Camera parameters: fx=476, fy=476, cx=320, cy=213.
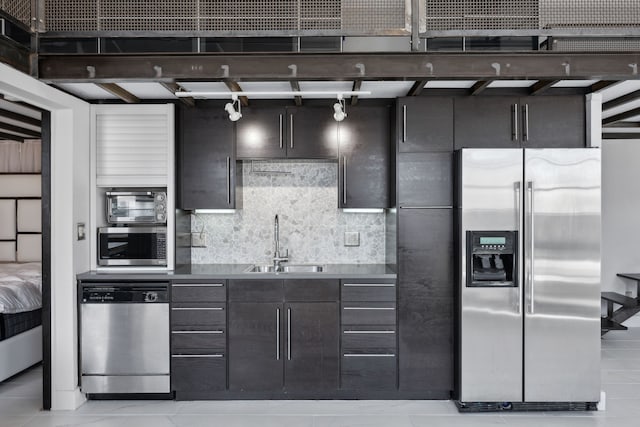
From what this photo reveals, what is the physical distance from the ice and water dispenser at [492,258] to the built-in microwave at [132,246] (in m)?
2.43

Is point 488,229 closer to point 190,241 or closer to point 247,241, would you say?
point 247,241

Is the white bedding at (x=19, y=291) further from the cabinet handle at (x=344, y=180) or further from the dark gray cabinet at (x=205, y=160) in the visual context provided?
the cabinet handle at (x=344, y=180)

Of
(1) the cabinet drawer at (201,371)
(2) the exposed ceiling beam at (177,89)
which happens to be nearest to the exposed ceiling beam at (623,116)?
(2) the exposed ceiling beam at (177,89)

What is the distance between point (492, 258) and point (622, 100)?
1894 mm

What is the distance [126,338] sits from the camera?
3.69m

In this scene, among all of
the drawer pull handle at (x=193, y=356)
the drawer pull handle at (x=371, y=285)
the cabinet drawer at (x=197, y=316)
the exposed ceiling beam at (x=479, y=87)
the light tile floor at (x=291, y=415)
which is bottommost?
the light tile floor at (x=291, y=415)

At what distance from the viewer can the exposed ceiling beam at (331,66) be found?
3.02 meters

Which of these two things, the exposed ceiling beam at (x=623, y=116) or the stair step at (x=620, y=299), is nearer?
the exposed ceiling beam at (x=623, y=116)

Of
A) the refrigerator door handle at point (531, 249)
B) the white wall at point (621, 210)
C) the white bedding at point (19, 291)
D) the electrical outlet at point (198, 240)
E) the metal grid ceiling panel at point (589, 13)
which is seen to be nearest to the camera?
the metal grid ceiling panel at point (589, 13)

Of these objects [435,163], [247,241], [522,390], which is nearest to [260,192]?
[247,241]

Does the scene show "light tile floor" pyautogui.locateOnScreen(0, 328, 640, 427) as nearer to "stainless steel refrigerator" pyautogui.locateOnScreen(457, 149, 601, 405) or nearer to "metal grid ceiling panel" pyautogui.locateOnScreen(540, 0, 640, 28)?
"stainless steel refrigerator" pyautogui.locateOnScreen(457, 149, 601, 405)

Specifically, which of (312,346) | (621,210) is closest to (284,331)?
(312,346)

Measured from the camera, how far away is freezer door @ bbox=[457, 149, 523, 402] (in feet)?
11.4

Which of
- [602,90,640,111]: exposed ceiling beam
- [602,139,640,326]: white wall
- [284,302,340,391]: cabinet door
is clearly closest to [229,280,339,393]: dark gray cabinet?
[284,302,340,391]: cabinet door
